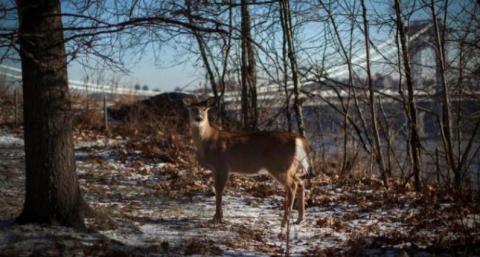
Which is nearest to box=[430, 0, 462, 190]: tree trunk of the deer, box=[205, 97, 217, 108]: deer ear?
the deer

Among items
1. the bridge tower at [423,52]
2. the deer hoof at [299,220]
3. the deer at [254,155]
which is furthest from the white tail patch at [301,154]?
the bridge tower at [423,52]

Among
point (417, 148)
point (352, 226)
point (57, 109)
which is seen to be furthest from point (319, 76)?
point (57, 109)

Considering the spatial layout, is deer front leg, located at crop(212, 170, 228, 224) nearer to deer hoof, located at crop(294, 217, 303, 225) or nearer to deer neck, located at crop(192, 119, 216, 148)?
deer neck, located at crop(192, 119, 216, 148)

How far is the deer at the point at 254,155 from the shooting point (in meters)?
7.57

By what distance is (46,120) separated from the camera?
5895 millimetres

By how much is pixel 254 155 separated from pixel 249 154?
73 millimetres

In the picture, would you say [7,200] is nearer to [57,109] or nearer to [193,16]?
[57,109]

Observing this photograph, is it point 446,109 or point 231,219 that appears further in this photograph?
point 446,109

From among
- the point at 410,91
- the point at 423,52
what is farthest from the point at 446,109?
the point at 423,52

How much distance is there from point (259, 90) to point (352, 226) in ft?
23.2

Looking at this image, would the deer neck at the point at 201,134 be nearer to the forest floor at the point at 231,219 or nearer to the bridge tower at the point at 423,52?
the forest floor at the point at 231,219

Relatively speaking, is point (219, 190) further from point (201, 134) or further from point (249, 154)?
point (201, 134)

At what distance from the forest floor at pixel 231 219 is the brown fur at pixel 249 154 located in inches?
20.0

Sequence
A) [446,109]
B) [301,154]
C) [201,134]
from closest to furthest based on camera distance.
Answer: [301,154] → [201,134] → [446,109]
